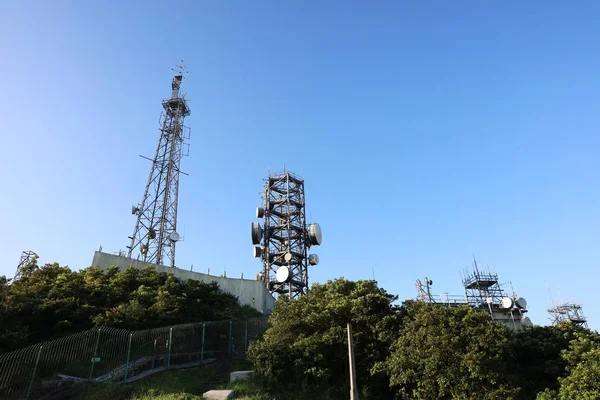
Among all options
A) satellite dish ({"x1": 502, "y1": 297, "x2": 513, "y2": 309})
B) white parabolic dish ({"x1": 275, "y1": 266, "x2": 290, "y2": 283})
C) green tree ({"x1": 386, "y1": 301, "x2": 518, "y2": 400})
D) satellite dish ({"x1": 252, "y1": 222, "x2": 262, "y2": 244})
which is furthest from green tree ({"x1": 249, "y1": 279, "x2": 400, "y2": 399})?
satellite dish ({"x1": 252, "y1": 222, "x2": 262, "y2": 244})

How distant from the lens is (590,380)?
47.6 ft

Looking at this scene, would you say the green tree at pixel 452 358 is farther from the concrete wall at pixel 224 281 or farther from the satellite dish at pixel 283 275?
the satellite dish at pixel 283 275

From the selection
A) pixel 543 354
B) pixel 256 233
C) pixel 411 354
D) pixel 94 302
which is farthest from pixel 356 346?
pixel 256 233

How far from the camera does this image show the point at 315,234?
1681 inches

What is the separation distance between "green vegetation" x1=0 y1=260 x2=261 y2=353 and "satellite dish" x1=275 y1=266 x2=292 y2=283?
A: 9.96 m

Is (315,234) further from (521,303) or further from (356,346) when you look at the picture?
(356,346)

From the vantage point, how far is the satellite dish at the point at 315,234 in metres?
42.7

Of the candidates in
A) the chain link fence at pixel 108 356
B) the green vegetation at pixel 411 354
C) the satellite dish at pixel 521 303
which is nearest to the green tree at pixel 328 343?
the green vegetation at pixel 411 354

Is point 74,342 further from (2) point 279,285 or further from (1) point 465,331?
(2) point 279,285

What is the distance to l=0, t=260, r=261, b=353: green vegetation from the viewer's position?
19.0 metres

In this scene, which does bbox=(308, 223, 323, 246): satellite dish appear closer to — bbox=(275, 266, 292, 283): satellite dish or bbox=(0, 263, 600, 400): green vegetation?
bbox=(275, 266, 292, 283): satellite dish

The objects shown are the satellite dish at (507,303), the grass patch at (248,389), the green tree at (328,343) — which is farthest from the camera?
the satellite dish at (507,303)

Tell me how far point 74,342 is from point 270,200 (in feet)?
99.2

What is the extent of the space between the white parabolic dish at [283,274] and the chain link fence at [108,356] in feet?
48.9
